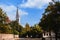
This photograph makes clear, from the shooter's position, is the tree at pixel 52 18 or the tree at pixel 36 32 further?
the tree at pixel 36 32

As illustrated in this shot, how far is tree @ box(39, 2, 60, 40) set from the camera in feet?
146

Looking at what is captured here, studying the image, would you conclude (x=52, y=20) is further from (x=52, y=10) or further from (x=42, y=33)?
(x=42, y=33)

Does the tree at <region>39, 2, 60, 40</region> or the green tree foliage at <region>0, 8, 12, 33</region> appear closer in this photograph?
the tree at <region>39, 2, 60, 40</region>

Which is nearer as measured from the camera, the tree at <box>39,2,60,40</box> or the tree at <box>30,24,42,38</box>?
the tree at <box>39,2,60,40</box>

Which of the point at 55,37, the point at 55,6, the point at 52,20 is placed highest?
the point at 55,6

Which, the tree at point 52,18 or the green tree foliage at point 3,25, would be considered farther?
the green tree foliage at point 3,25

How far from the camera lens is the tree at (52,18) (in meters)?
44.5

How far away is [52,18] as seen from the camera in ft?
147

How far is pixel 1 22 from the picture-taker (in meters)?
54.1

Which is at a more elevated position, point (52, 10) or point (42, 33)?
point (52, 10)

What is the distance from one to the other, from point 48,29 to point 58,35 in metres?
4.06

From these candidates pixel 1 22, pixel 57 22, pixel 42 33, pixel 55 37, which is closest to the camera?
pixel 57 22

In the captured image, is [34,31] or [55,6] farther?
[34,31]

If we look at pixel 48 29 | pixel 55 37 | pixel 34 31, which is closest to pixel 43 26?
pixel 48 29
